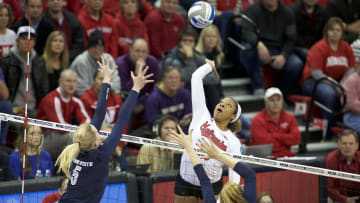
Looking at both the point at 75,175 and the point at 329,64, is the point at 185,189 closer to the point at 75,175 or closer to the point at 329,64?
the point at 75,175

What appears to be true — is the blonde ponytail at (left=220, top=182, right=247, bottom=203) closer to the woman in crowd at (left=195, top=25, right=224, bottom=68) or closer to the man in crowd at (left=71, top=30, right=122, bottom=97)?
the man in crowd at (left=71, top=30, right=122, bottom=97)

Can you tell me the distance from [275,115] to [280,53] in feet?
6.71

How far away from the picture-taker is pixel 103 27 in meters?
10.4

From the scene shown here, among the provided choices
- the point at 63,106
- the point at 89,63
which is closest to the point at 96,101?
the point at 63,106

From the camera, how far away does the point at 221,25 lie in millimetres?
11617

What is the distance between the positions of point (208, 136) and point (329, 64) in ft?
16.0

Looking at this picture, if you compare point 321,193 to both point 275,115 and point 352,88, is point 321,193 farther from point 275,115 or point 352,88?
point 352,88

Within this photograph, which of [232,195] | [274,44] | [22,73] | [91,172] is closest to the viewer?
[232,195]

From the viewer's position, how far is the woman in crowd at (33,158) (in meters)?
8.02

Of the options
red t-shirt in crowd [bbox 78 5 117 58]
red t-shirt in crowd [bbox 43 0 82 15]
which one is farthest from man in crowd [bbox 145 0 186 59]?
red t-shirt in crowd [bbox 43 0 82 15]

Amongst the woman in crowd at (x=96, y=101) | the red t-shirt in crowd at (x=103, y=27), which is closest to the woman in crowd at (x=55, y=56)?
the woman in crowd at (x=96, y=101)

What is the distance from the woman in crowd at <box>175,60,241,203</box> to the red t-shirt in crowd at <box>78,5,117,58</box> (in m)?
3.57

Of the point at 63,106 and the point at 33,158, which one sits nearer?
the point at 33,158

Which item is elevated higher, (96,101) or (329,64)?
(329,64)
